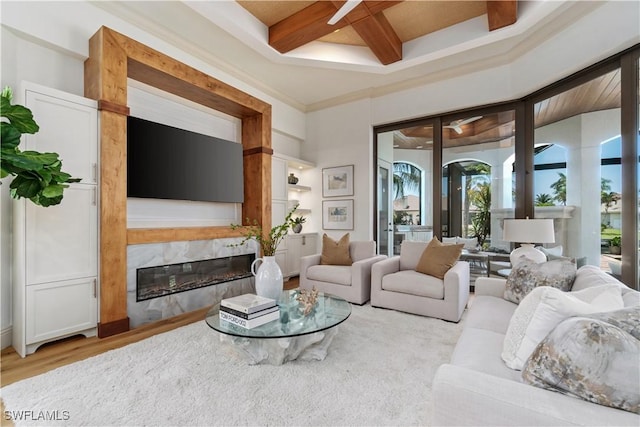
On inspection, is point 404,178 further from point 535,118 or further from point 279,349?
point 279,349

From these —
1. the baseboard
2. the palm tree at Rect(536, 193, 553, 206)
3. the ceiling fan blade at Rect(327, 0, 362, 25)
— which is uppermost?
the ceiling fan blade at Rect(327, 0, 362, 25)

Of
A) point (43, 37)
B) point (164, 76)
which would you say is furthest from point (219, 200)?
point (43, 37)

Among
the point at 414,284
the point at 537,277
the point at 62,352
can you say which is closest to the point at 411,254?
the point at 414,284

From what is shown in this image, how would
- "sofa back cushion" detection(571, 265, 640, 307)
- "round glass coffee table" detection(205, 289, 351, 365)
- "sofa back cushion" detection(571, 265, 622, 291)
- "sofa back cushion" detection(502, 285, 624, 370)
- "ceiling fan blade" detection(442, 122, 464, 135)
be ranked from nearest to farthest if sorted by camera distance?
1. "sofa back cushion" detection(502, 285, 624, 370)
2. "sofa back cushion" detection(571, 265, 640, 307)
3. "sofa back cushion" detection(571, 265, 622, 291)
4. "round glass coffee table" detection(205, 289, 351, 365)
5. "ceiling fan blade" detection(442, 122, 464, 135)

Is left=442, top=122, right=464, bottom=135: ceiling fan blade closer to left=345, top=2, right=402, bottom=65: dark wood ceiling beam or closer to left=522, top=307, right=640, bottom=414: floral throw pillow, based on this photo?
left=345, top=2, right=402, bottom=65: dark wood ceiling beam

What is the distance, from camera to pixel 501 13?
2.98m

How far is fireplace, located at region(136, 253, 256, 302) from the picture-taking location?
10.5ft

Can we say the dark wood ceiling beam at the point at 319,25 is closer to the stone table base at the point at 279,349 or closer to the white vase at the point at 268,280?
the white vase at the point at 268,280

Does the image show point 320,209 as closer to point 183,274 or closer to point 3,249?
point 183,274

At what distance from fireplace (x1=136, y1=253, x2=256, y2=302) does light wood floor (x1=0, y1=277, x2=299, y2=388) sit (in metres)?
0.39

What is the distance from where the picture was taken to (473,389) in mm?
985

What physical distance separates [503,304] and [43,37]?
4.47 meters

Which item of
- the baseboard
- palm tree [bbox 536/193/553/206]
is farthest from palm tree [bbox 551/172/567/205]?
the baseboard

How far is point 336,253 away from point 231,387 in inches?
95.3
